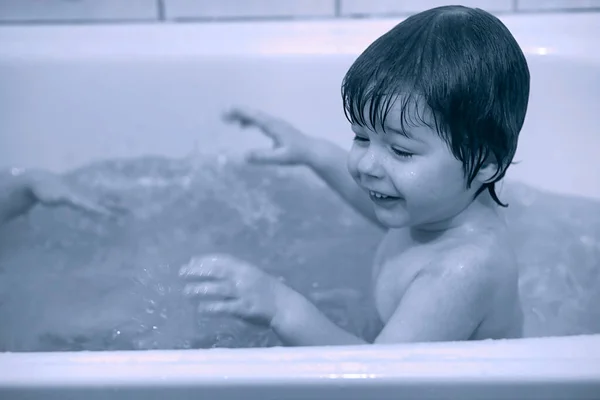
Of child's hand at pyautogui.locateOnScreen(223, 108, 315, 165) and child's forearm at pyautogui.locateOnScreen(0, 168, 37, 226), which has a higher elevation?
child's hand at pyautogui.locateOnScreen(223, 108, 315, 165)

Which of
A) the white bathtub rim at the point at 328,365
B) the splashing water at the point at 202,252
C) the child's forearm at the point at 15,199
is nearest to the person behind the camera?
the white bathtub rim at the point at 328,365

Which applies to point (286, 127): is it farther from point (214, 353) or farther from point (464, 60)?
point (214, 353)

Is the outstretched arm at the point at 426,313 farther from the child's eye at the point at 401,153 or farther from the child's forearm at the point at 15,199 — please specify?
the child's forearm at the point at 15,199

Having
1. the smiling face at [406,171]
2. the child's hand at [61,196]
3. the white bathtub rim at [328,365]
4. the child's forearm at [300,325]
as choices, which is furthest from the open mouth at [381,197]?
the child's hand at [61,196]

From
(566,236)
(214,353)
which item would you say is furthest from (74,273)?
(566,236)

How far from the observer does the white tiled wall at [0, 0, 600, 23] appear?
3.95ft

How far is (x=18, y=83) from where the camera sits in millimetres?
1152

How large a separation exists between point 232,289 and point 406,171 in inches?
7.9

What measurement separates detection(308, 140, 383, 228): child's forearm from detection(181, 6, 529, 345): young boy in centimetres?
20

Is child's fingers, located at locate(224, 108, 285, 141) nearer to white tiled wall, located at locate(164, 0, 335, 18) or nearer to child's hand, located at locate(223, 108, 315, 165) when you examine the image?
child's hand, located at locate(223, 108, 315, 165)

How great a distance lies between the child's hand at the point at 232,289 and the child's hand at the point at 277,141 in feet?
0.97

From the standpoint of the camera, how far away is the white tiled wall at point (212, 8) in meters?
1.21

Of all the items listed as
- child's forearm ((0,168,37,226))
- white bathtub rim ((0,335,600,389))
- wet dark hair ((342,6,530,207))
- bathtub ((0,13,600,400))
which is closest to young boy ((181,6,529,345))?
wet dark hair ((342,6,530,207))

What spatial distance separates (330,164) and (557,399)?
523 millimetres
